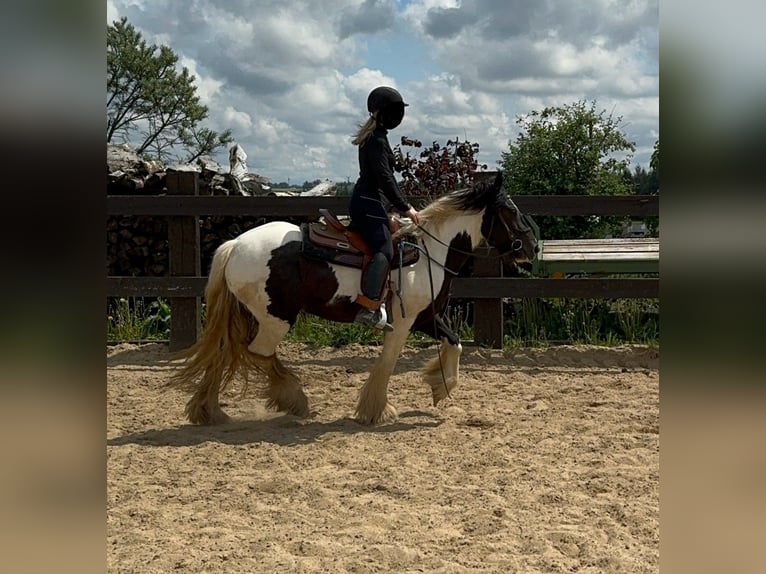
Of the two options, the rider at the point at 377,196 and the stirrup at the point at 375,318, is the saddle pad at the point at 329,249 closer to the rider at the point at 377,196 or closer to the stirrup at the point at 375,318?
the rider at the point at 377,196

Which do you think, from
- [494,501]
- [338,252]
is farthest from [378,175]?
[494,501]

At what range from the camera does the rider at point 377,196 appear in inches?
192

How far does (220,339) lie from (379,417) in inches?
49.2

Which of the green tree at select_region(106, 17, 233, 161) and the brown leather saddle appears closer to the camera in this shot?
the brown leather saddle

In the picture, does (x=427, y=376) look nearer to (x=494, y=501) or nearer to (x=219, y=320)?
(x=219, y=320)

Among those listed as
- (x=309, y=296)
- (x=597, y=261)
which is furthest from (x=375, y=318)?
(x=597, y=261)

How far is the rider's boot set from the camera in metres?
4.92

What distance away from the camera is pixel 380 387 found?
16.8ft

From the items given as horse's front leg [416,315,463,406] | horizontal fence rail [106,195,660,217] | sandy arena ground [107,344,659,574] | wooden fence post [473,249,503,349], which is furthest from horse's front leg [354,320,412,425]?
horizontal fence rail [106,195,660,217]

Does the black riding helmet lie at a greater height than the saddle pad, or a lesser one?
greater

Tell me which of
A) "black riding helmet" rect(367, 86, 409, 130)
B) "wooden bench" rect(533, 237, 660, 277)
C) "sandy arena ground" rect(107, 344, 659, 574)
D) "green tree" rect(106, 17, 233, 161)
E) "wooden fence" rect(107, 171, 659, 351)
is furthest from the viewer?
"green tree" rect(106, 17, 233, 161)

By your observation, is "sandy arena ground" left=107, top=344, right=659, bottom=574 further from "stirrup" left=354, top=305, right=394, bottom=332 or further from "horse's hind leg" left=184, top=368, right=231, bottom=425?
"stirrup" left=354, top=305, right=394, bottom=332
